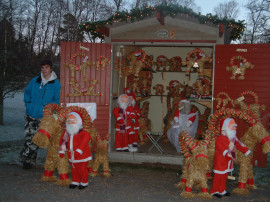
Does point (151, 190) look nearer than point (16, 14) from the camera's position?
Yes

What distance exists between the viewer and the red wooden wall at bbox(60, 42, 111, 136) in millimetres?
6812

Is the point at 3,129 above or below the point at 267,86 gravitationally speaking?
below

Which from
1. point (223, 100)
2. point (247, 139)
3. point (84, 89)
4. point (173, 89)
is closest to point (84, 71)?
point (84, 89)

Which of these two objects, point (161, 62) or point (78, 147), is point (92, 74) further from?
point (161, 62)

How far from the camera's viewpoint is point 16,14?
55.3ft

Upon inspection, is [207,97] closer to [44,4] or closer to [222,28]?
[222,28]

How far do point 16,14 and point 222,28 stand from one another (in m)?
14.4

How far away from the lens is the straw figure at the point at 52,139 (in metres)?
4.86

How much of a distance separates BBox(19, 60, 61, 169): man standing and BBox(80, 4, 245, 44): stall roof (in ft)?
4.97

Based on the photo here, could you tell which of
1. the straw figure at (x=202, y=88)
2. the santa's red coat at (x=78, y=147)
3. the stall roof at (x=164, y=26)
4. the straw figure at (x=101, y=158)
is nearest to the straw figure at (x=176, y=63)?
the straw figure at (x=202, y=88)

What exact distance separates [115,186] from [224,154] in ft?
6.73

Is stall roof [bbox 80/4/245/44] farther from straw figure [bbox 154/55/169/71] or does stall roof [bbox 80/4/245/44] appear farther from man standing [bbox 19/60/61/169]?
straw figure [bbox 154/55/169/71]

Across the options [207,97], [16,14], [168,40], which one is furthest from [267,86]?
[16,14]

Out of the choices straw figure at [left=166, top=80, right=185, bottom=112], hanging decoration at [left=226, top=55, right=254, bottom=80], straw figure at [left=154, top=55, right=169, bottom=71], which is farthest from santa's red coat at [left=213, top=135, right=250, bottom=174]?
straw figure at [left=154, top=55, right=169, bottom=71]
